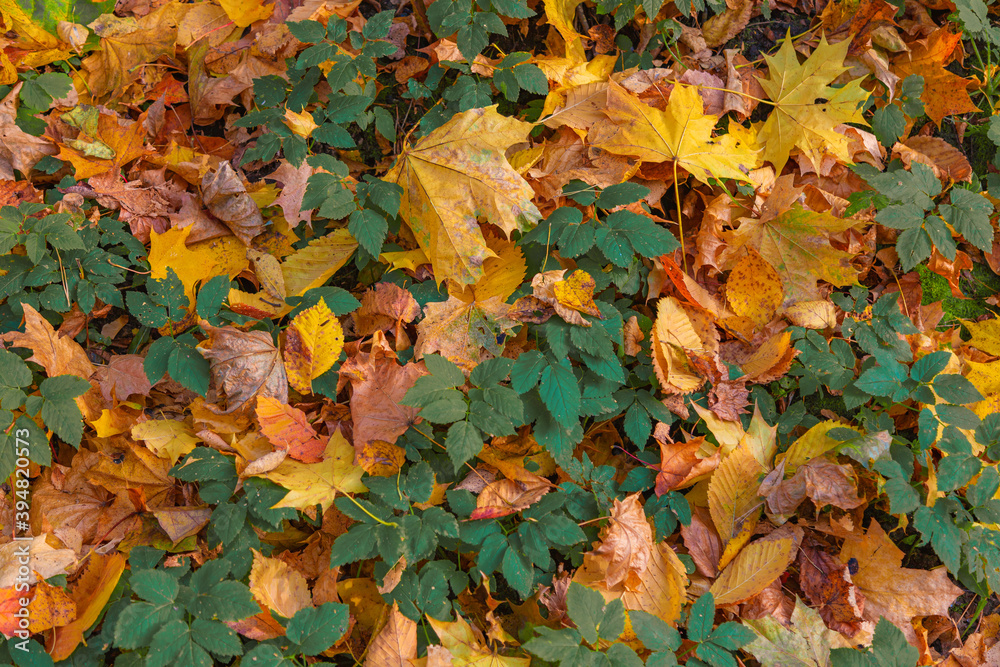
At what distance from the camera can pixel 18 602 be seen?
5.16 ft

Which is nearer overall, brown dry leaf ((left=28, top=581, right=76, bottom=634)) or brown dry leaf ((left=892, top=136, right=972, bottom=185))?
brown dry leaf ((left=28, top=581, right=76, bottom=634))

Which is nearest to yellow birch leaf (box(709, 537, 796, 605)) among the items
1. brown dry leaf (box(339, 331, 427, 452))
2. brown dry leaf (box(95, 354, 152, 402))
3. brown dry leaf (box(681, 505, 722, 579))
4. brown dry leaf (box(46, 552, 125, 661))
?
brown dry leaf (box(681, 505, 722, 579))

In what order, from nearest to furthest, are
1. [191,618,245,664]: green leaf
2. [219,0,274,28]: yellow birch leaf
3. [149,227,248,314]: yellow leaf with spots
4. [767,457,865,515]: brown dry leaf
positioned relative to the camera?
[191,618,245,664]: green leaf → [767,457,865,515]: brown dry leaf → [149,227,248,314]: yellow leaf with spots → [219,0,274,28]: yellow birch leaf

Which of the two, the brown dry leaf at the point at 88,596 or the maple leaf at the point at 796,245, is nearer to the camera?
the brown dry leaf at the point at 88,596

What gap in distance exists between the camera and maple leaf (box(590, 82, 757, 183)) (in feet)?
6.65

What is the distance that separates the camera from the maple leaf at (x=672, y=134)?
203 centimetres

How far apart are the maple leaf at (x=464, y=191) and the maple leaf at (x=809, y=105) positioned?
957 millimetres

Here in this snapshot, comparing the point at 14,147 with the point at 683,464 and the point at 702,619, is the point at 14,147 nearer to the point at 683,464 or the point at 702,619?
the point at 683,464

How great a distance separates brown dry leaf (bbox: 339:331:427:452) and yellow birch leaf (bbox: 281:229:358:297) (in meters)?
0.33

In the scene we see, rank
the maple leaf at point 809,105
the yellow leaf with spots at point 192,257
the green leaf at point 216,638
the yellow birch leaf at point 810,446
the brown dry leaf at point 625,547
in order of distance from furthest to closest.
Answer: the maple leaf at point 809,105 → the yellow leaf with spots at point 192,257 → the yellow birch leaf at point 810,446 → the brown dry leaf at point 625,547 → the green leaf at point 216,638

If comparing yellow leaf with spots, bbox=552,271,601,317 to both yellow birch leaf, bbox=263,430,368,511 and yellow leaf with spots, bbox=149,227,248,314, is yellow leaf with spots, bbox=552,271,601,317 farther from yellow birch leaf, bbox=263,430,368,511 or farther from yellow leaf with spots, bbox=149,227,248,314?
yellow leaf with spots, bbox=149,227,248,314

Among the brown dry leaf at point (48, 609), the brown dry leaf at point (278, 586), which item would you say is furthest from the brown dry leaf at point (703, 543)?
the brown dry leaf at point (48, 609)

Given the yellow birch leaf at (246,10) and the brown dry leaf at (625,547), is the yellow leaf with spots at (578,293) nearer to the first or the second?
the brown dry leaf at (625,547)

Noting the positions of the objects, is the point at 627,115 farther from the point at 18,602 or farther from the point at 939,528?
the point at 18,602
